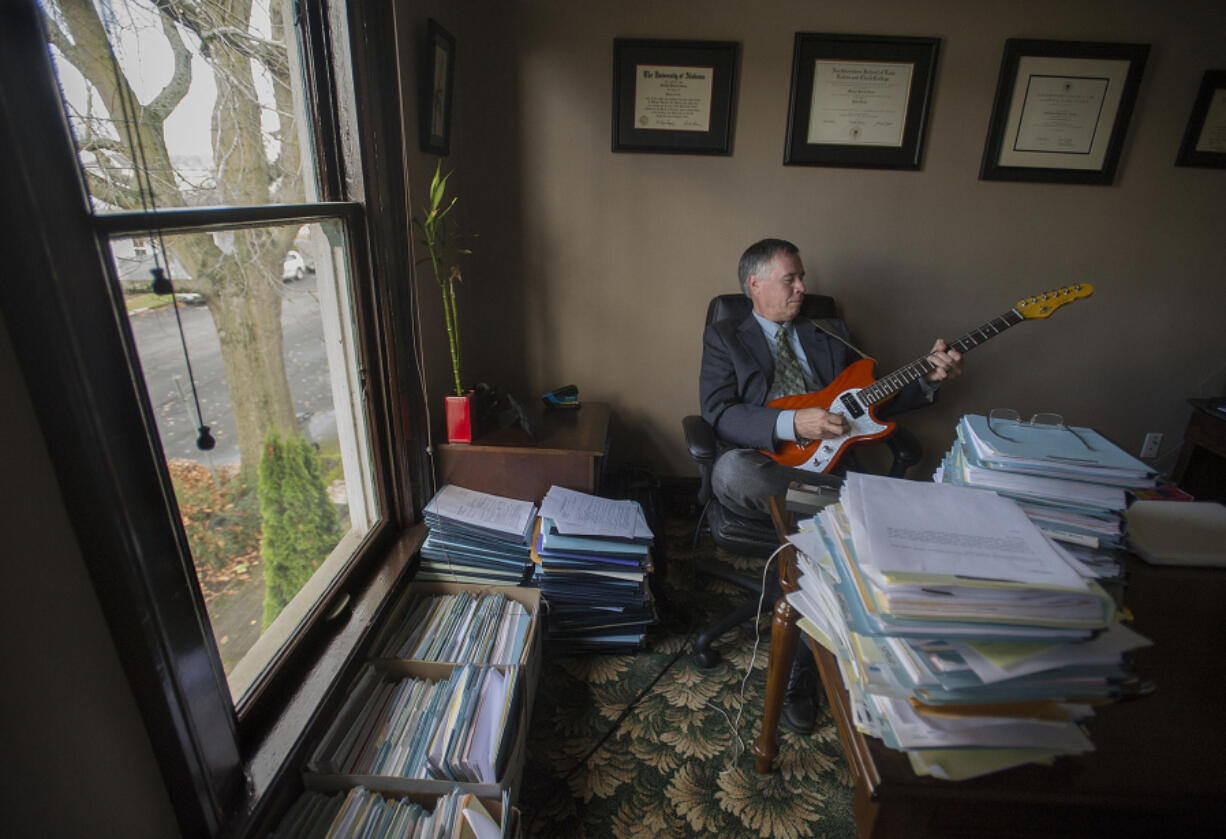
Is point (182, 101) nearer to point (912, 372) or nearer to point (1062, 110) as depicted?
point (912, 372)

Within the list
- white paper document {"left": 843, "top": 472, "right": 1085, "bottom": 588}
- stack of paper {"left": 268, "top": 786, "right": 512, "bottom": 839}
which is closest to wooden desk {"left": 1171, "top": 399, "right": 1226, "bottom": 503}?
white paper document {"left": 843, "top": 472, "right": 1085, "bottom": 588}

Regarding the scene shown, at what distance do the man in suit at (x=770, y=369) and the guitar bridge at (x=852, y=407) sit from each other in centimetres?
10

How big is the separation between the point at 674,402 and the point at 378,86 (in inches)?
59.7

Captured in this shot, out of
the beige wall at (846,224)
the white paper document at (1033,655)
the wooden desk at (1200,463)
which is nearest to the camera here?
the white paper document at (1033,655)

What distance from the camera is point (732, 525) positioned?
5.24 feet

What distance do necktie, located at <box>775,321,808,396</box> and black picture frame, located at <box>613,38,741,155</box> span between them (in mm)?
727

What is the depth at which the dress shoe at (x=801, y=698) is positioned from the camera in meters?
1.49

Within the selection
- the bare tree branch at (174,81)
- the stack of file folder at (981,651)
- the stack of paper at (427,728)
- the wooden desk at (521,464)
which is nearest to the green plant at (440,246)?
the wooden desk at (521,464)

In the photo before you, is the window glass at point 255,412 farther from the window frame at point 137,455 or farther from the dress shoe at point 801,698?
the dress shoe at point 801,698

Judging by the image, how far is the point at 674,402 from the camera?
2484mm

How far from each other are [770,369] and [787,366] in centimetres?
7

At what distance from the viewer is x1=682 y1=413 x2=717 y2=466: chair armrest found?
1.64 m

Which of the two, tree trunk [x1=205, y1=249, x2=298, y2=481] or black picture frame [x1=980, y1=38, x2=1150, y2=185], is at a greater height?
black picture frame [x1=980, y1=38, x2=1150, y2=185]

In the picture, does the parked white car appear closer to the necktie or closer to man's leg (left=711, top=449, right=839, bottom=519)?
man's leg (left=711, top=449, right=839, bottom=519)
